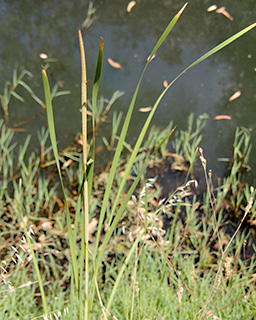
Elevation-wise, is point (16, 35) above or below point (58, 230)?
above

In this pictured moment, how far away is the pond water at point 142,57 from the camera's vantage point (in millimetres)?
2381

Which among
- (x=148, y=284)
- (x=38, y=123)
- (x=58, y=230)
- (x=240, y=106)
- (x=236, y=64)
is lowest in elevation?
(x=58, y=230)

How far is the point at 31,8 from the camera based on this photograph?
2.72 meters

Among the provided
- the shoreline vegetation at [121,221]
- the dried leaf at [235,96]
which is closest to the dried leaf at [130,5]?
the shoreline vegetation at [121,221]

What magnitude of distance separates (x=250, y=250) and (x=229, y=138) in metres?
0.74

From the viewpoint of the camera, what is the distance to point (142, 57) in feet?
8.42

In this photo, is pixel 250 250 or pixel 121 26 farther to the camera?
pixel 121 26

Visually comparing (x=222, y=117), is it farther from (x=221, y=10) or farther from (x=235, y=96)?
(x=221, y=10)

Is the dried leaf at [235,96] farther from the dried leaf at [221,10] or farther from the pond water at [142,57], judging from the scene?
the dried leaf at [221,10]

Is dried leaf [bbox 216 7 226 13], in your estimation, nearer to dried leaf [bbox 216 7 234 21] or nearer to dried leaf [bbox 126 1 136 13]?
dried leaf [bbox 216 7 234 21]

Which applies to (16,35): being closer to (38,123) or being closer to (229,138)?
(38,123)

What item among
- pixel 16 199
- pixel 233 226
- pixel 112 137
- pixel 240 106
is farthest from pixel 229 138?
pixel 16 199

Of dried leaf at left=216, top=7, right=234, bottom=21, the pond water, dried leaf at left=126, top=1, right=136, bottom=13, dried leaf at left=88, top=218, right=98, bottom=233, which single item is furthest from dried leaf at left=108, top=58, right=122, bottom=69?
dried leaf at left=88, top=218, right=98, bottom=233

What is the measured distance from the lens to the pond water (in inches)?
93.7
